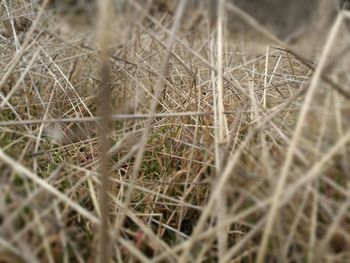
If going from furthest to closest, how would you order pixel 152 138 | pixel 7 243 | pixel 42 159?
1. pixel 152 138
2. pixel 42 159
3. pixel 7 243

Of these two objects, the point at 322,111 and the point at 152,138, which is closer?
the point at 322,111

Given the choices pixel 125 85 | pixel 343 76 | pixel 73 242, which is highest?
pixel 343 76

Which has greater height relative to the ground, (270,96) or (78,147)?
(270,96)

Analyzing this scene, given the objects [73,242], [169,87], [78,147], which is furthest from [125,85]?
[73,242]

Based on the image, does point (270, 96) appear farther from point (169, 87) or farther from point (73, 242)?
point (73, 242)

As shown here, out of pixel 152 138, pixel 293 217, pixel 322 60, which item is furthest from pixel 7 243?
pixel 152 138

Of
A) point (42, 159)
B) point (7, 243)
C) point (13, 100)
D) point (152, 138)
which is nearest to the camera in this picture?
point (7, 243)

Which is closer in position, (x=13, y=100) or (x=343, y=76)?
(x=343, y=76)

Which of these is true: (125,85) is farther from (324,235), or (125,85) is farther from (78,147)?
(324,235)

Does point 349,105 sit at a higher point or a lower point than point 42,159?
higher
